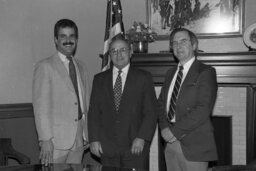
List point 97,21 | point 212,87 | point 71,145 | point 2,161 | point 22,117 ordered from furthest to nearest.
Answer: point 97,21, point 22,117, point 2,161, point 71,145, point 212,87

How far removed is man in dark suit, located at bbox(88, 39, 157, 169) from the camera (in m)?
2.74

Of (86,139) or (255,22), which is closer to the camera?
(86,139)

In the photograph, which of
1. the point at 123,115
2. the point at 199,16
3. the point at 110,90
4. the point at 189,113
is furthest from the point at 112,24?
the point at 189,113

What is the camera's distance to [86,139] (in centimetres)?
306

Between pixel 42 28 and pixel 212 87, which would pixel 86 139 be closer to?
pixel 212 87

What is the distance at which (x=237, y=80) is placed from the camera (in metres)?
3.62

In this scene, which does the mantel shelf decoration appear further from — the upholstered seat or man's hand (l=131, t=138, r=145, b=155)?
the upholstered seat

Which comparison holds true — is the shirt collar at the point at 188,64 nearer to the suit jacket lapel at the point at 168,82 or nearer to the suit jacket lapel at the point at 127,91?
the suit jacket lapel at the point at 168,82

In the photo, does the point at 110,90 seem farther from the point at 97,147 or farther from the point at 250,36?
the point at 250,36

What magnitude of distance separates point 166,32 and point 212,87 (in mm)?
1499

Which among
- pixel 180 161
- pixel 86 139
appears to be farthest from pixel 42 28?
pixel 180 161

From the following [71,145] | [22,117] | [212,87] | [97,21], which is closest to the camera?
[212,87]

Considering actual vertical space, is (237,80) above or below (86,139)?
above

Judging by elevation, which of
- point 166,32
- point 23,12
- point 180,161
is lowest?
point 180,161
